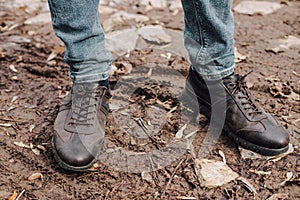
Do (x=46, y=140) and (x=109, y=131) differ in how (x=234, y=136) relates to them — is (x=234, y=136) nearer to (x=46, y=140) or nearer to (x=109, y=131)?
(x=109, y=131)

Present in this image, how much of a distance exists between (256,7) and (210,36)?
5.03 feet

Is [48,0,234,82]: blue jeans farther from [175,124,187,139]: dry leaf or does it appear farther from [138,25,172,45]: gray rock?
[138,25,172,45]: gray rock

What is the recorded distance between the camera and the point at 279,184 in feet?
5.12

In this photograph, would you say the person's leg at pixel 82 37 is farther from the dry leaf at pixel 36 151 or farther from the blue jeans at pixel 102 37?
the dry leaf at pixel 36 151

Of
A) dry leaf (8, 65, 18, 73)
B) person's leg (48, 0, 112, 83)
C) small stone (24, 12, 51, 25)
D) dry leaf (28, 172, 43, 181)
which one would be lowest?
dry leaf (8, 65, 18, 73)

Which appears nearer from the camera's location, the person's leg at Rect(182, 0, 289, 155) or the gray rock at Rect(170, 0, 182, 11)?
the person's leg at Rect(182, 0, 289, 155)

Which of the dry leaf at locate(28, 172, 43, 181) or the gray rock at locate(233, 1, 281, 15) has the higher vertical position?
the gray rock at locate(233, 1, 281, 15)

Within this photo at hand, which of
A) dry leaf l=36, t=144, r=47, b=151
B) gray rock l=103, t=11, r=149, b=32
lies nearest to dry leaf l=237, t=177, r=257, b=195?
dry leaf l=36, t=144, r=47, b=151

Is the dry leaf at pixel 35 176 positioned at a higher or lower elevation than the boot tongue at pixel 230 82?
lower

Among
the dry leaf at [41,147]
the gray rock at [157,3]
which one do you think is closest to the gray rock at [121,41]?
the gray rock at [157,3]

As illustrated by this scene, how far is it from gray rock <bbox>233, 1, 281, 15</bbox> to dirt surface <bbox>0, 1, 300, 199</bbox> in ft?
0.31

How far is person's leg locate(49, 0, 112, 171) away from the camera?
155cm

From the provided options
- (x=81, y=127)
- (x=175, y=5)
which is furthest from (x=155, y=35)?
(x=81, y=127)

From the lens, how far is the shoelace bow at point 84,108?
1.68 m
